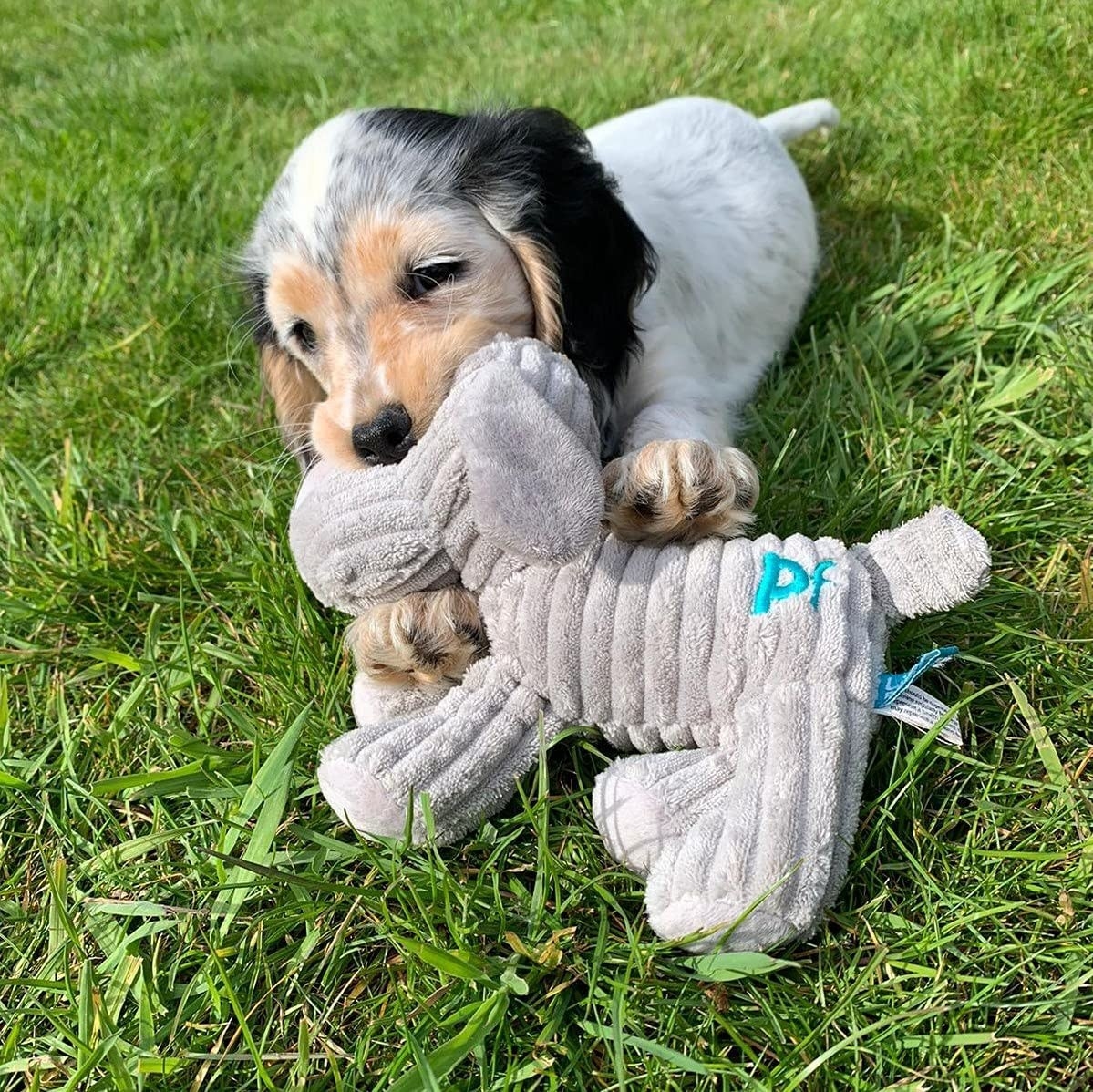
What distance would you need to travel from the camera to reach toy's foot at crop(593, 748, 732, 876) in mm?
1479

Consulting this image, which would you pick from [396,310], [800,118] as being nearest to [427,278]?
[396,310]

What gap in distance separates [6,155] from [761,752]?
17.3 feet

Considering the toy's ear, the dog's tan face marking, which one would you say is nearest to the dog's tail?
the dog's tan face marking

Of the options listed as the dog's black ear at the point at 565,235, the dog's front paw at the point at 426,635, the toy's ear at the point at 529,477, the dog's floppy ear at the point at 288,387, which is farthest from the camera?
the dog's floppy ear at the point at 288,387

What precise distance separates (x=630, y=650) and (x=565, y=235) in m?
1.27

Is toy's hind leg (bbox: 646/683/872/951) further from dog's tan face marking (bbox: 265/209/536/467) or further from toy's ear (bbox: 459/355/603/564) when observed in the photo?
dog's tan face marking (bbox: 265/209/536/467)

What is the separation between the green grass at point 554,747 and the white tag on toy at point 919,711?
10cm

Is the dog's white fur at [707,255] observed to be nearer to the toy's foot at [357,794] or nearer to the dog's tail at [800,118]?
the dog's tail at [800,118]

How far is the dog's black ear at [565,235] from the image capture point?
7.73ft

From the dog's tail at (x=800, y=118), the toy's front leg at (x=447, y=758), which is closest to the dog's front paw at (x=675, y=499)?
the toy's front leg at (x=447, y=758)

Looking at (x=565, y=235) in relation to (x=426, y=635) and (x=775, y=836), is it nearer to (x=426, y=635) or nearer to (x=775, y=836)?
(x=426, y=635)

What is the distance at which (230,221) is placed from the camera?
159 inches

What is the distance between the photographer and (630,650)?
156 cm

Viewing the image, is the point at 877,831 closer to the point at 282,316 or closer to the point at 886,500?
the point at 886,500
